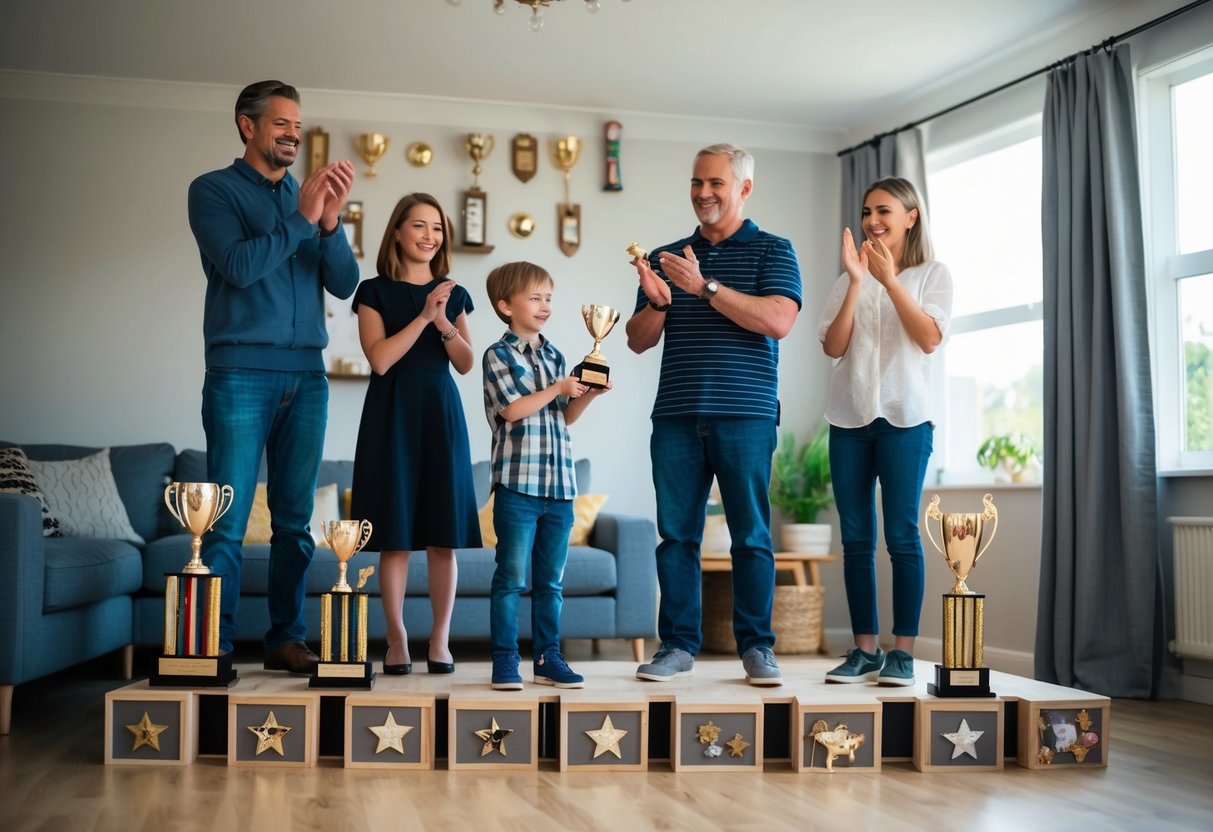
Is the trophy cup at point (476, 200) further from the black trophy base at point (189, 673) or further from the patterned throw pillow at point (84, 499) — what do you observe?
the black trophy base at point (189, 673)

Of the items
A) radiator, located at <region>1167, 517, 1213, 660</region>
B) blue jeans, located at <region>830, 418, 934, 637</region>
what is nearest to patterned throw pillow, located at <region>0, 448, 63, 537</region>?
blue jeans, located at <region>830, 418, 934, 637</region>

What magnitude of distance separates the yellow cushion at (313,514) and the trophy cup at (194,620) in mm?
1739

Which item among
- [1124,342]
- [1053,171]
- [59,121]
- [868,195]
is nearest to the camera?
[868,195]

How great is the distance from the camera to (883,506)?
9.27 feet

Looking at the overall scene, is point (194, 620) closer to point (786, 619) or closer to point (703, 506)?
point (703, 506)

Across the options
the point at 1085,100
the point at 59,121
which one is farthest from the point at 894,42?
the point at 59,121

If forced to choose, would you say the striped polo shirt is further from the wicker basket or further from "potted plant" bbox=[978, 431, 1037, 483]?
the wicker basket

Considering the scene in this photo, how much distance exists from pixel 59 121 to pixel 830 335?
12.6 ft

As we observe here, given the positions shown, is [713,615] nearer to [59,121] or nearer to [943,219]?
[943,219]

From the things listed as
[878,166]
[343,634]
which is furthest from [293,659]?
[878,166]

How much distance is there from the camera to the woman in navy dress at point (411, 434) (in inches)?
109

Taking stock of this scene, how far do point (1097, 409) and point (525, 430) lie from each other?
7.79ft

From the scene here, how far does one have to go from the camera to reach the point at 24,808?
2.09 m

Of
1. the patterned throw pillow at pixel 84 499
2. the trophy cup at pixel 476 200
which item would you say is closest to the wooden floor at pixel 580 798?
the patterned throw pillow at pixel 84 499
